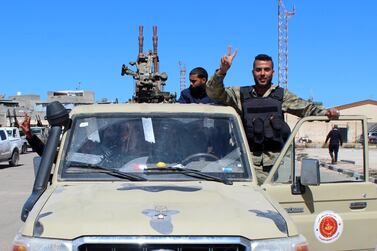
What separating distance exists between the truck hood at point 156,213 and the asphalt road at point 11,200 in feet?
14.3

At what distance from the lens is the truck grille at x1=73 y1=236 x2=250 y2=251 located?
9.43 feet

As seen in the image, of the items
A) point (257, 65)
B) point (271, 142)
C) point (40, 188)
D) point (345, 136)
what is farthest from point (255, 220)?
point (345, 136)

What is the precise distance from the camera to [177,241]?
113 inches

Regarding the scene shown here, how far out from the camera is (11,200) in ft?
41.7

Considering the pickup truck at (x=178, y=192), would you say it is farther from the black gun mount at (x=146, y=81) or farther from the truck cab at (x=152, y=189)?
the black gun mount at (x=146, y=81)

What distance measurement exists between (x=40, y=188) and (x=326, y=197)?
2304mm

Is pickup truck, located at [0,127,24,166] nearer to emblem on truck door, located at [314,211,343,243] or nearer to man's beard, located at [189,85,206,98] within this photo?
man's beard, located at [189,85,206,98]

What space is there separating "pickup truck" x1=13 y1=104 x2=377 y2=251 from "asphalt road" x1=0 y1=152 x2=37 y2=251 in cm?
376

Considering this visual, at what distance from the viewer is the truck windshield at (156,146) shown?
159 inches

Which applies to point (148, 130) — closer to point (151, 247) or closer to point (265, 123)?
point (265, 123)

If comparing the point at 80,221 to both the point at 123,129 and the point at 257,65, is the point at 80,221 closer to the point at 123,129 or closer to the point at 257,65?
the point at 123,129

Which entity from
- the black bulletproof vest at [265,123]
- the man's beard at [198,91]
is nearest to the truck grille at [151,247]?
the black bulletproof vest at [265,123]

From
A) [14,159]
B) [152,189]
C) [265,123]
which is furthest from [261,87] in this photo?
[14,159]

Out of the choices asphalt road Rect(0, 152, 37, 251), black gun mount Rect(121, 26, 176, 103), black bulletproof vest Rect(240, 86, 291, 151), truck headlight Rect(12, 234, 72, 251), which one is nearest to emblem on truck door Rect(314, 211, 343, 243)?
black bulletproof vest Rect(240, 86, 291, 151)
